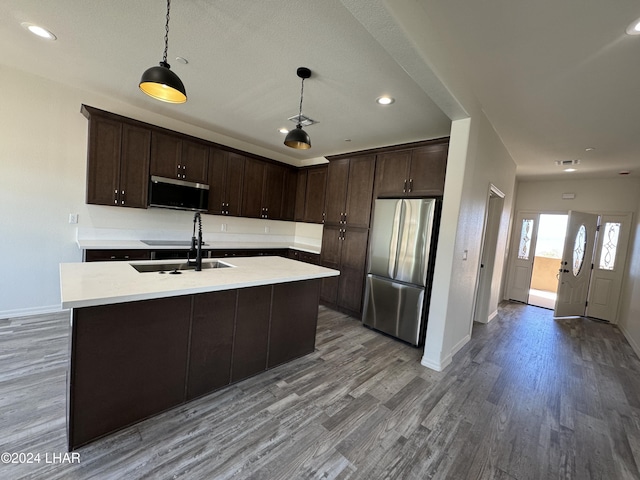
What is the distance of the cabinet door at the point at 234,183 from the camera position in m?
4.32

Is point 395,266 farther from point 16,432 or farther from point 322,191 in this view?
point 16,432

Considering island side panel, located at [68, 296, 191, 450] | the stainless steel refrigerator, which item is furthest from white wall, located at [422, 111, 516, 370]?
island side panel, located at [68, 296, 191, 450]

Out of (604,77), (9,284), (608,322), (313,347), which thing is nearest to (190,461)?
(313,347)

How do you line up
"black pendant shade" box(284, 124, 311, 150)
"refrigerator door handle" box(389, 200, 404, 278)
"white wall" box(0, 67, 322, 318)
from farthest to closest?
"refrigerator door handle" box(389, 200, 404, 278) → "white wall" box(0, 67, 322, 318) → "black pendant shade" box(284, 124, 311, 150)

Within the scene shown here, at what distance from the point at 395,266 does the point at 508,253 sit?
403 centimetres

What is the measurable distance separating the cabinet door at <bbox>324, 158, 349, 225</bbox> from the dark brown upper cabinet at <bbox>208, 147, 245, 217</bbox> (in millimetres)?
1488

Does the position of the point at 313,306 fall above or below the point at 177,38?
below

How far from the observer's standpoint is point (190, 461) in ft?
4.86

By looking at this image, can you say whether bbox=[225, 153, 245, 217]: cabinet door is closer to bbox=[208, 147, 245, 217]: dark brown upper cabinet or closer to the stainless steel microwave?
bbox=[208, 147, 245, 217]: dark brown upper cabinet

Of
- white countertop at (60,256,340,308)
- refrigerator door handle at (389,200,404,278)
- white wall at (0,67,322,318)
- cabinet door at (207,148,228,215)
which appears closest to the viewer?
white countertop at (60,256,340,308)

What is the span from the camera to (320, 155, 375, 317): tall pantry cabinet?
155 inches

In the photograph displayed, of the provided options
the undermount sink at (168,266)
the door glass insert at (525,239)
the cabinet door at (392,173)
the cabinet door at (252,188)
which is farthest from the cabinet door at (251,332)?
the door glass insert at (525,239)

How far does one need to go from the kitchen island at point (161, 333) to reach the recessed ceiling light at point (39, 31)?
74.4 inches

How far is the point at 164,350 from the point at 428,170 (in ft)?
10.6
